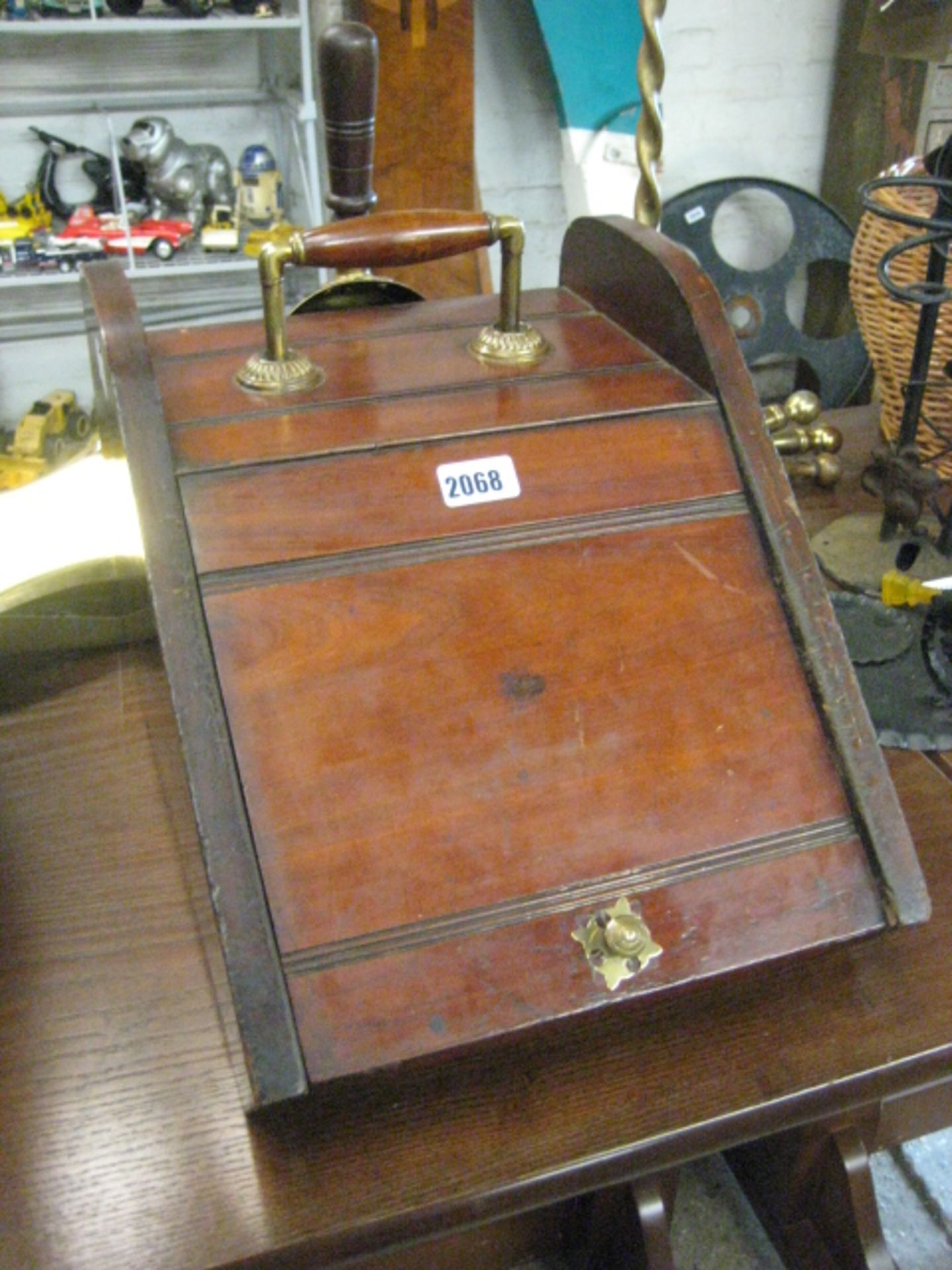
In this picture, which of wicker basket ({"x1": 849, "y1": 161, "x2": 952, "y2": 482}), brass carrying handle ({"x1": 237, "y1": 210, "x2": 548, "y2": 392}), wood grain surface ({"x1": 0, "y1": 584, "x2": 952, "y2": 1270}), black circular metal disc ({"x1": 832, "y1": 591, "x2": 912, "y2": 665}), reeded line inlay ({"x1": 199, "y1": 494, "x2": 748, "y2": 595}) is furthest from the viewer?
wicker basket ({"x1": 849, "y1": 161, "x2": 952, "y2": 482})

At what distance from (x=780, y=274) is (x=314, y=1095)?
6.61 feet

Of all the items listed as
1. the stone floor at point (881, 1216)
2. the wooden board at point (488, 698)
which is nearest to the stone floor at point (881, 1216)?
the stone floor at point (881, 1216)

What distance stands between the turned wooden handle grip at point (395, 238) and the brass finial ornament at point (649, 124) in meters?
0.26

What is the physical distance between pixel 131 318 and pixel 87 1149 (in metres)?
0.56

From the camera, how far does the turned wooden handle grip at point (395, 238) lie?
2.62 feet

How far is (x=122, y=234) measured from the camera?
7.14ft

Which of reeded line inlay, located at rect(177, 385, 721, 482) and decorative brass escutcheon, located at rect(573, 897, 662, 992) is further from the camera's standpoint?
reeded line inlay, located at rect(177, 385, 721, 482)

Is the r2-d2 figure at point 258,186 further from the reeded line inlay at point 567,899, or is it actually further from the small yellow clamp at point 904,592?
the reeded line inlay at point 567,899

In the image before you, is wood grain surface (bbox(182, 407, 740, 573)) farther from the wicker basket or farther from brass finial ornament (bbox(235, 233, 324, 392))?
the wicker basket

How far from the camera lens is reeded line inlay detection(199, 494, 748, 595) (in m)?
0.69

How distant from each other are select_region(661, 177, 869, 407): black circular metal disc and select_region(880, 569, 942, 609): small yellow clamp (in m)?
1.24

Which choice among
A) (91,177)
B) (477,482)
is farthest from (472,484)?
(91,177)

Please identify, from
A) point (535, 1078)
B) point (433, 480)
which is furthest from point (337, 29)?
point (535, 1078)

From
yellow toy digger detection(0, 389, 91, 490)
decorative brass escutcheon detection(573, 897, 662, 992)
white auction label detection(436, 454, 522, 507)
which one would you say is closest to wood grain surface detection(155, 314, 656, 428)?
white auction label detection(436, 454, 522, 507)
